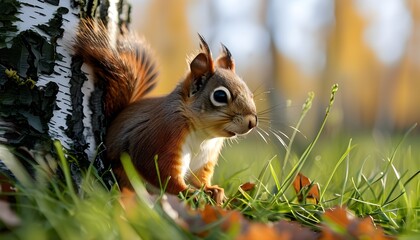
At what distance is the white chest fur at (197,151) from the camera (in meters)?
1.94

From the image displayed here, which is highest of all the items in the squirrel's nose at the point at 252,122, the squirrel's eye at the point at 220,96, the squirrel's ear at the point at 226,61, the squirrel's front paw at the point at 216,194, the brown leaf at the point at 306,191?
the squirrel's ear at the point at 226,61

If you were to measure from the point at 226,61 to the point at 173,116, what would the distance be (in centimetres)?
34

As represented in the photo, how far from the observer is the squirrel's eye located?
6.38 feet

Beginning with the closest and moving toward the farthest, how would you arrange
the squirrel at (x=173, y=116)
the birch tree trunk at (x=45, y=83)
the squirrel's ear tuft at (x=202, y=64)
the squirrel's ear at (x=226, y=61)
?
the birch tree trunk at (x=45, y=83)
the squirrel at (x=173, y=116)
the squirrel's ear tuft at (x=202, y=64)
the squirrel's ear at (x=226, y=61)

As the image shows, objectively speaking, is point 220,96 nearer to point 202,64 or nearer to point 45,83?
point 202,64

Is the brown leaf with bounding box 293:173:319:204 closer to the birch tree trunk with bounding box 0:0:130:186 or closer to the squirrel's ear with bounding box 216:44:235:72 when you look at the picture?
the squirrel's ear with bounding box 216:44:235:72

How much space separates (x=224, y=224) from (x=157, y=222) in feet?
0.50

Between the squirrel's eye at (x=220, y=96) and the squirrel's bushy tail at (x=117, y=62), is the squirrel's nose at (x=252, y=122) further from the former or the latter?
the squirrel's bushy tail at (x=117, y=62)

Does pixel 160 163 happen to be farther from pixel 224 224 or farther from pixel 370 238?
pixel 370 238

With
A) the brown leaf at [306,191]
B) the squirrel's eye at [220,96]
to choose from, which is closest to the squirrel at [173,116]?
the squirrel's eye at [220,96]

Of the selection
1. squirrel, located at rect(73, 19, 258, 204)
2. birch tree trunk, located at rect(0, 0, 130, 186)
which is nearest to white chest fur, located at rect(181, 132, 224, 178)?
squirrel, located at rect(73, 19, 258, 204)

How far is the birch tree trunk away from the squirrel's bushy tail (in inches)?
1.4

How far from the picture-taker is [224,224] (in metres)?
1.19

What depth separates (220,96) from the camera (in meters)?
1.95
